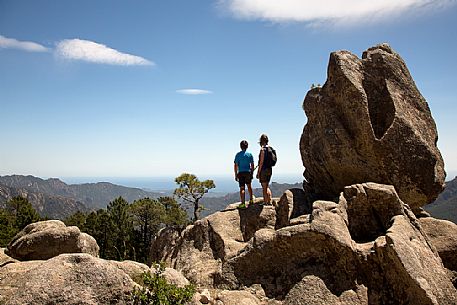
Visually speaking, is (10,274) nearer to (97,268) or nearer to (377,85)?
(97,268)

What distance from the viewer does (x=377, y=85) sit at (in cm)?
2391

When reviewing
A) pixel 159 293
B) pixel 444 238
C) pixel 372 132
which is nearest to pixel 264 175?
pixel 372 132

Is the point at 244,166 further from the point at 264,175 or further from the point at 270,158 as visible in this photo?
the point at 270,158

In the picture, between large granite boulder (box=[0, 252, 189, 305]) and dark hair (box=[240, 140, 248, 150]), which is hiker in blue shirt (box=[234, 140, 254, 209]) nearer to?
dark hair (box=[240, 140, 248, 150])

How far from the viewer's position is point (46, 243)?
22.0 meters

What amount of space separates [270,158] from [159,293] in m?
14.0

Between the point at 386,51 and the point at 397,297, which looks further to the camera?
the point at 386,51

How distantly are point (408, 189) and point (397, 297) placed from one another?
10331mm

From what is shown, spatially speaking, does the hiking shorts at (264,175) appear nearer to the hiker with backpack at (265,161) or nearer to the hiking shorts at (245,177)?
the hiker with backpack at (265,161)

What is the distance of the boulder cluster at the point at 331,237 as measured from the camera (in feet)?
39.6

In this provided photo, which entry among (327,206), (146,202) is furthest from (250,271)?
(146,202)

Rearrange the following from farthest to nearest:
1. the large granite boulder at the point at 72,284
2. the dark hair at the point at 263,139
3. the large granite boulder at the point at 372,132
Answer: the dark hair at the point at 263,139
the large granite boulder at the point at 372,132
the large granite boulder at the point at 72,284

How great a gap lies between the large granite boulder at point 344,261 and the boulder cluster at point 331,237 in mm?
43

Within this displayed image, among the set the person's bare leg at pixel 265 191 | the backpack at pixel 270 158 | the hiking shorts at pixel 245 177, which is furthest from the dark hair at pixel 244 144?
the person's bare leg at pixel 265 191
